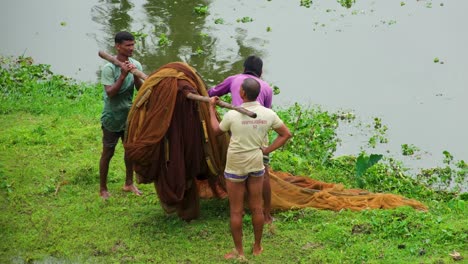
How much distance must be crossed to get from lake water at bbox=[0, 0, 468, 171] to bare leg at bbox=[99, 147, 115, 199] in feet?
11.2

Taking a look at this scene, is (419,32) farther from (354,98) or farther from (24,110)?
(24,110)

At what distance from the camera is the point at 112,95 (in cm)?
650

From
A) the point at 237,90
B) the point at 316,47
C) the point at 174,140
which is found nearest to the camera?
the point at 174,140

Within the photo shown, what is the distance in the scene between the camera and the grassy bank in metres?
5.78

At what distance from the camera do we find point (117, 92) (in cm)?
648

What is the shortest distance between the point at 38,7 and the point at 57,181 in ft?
32.1

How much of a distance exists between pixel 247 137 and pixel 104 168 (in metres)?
2.09

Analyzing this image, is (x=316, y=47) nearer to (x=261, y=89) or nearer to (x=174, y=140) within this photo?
(x=261, y=89)

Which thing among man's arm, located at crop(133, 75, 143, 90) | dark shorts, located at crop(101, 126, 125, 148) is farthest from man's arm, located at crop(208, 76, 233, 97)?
dark shorts, located at crop(101, 126, 125, 148)

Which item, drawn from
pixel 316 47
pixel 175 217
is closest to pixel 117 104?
pixel 175 217

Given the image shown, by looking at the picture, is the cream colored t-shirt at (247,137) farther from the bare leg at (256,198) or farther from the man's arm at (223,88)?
the man's arm at (223,88)

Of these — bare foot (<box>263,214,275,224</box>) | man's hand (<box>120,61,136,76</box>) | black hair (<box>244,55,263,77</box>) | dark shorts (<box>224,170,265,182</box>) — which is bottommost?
bare foot (<box>263,214,275,224</box>)

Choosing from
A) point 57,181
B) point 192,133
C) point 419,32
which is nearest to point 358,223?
point 192,133

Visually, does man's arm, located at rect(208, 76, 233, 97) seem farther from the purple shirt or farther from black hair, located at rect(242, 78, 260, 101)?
black hair, located at rect(242, 78, 260, 101)
